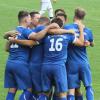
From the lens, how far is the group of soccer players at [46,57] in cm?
1112

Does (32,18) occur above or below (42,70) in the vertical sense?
above

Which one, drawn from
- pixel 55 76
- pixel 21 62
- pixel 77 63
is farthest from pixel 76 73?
pixel 21 62

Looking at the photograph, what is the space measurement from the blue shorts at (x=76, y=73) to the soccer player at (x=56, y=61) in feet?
1.90

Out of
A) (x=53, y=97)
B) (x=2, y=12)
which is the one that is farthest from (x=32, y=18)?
(x=2, y=12)

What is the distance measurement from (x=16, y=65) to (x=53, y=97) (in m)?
1.24

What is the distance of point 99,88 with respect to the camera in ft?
48.3

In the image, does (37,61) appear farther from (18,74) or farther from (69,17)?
(69,17)

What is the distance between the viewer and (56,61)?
11117mm

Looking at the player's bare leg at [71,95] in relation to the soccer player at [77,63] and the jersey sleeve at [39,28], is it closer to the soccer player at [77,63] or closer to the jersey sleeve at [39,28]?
the soccer player at [77,63]

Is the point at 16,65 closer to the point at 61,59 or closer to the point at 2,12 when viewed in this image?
the point at 61,59

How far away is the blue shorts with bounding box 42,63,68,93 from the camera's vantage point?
1112cm

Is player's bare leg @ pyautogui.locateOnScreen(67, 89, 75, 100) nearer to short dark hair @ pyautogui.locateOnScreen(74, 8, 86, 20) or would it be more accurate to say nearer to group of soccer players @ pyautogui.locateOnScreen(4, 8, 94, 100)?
group of soccer players @ pyautogui.locateOnScreen(4, 8, 94, 100)

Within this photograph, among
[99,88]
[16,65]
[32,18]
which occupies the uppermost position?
[32,18]

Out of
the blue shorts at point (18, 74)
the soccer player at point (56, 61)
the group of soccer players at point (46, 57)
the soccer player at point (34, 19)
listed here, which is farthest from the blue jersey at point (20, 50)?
the soccer player at point (34, 19)
